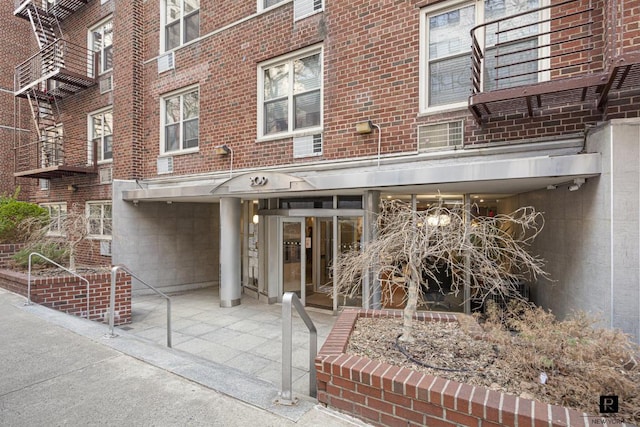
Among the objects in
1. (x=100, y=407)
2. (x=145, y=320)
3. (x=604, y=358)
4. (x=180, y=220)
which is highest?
(x=180, y=220)

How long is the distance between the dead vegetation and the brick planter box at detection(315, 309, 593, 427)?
33cm

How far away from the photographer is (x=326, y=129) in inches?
276

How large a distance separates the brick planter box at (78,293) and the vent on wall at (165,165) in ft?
11.3

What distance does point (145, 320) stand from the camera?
7.60m

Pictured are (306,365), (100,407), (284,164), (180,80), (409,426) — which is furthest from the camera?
(180,80)

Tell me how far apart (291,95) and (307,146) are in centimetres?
129

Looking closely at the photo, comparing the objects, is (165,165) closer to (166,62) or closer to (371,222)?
(166,62)

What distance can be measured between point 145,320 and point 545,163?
317 inches

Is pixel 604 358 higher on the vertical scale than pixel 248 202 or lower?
lower

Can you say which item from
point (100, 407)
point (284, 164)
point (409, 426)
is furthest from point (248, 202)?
point (409, 426)

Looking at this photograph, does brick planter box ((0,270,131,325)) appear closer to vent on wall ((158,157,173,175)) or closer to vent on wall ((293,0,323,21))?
vent on wall ((158,157,173,175))

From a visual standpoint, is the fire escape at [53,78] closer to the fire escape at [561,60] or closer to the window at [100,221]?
the window at [100,221]

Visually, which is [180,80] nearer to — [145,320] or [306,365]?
[145,320]

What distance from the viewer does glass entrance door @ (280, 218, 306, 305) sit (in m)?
8.61
